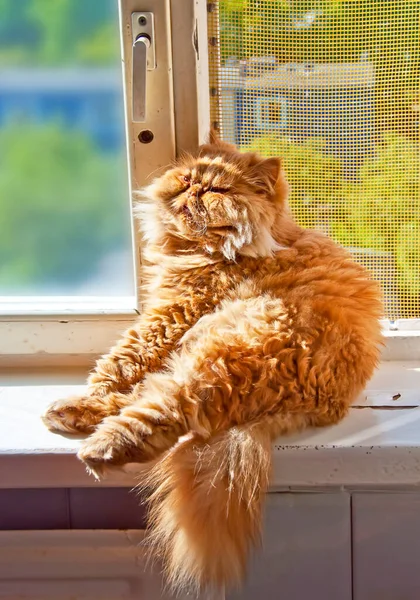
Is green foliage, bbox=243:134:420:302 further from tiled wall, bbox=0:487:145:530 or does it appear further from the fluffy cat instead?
tiled wall, bbox=0:487:145:530

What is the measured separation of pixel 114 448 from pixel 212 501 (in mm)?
174

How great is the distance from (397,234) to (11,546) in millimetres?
1041

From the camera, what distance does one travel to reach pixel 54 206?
144 cm

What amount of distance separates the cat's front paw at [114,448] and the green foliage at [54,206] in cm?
65

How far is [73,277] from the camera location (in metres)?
1.50

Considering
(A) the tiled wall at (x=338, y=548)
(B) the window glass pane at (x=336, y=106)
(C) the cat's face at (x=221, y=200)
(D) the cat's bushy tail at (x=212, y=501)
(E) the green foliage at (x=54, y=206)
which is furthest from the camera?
(E) the green foliage at (x=54, y=206)

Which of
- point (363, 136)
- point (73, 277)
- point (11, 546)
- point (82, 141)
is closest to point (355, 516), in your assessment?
point (11, 546)

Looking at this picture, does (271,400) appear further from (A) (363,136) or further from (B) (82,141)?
(B) (82,141)

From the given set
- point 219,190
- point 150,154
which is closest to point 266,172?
point 219,190

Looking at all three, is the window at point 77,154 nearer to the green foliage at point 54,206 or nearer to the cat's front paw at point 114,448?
the green foliage at point 54,206

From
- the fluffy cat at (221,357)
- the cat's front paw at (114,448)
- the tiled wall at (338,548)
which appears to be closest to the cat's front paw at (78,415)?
the fluffy cat at (221,357)

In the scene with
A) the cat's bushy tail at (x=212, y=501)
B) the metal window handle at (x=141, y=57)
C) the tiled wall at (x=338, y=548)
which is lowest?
the tiled wall at (x=338, y=548)

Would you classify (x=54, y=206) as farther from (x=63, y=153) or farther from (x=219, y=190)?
(x=219, y=190)

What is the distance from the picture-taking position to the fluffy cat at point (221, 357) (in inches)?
35.8
